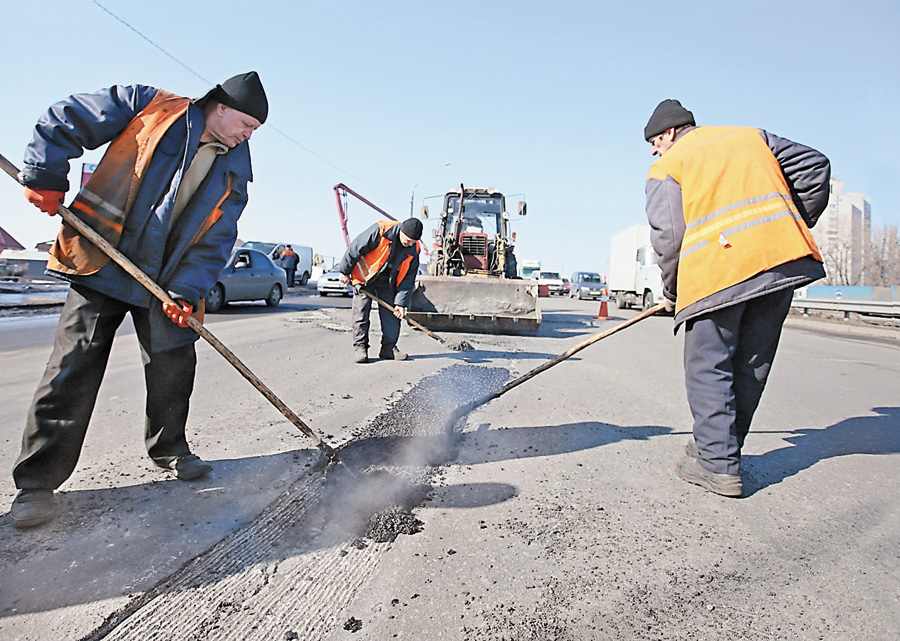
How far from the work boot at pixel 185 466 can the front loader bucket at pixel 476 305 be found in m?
6.67

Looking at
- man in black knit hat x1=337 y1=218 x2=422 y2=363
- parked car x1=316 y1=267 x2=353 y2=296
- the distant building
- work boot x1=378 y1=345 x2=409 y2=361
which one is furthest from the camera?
the distant building

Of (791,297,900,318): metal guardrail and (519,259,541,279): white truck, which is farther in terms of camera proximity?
(519,259,541,279): white truck

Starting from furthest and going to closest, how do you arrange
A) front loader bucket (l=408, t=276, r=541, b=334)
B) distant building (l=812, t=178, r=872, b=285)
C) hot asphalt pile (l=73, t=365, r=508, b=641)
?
distant building (l=812, t=178, r=872, b=285) < front loader bucket (l=408, t=276, r=541, b=334) < hot asphalt pile (l=73, t=365, r=508, b=641)

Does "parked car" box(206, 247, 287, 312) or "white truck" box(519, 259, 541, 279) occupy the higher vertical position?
"white truck" box(519, 259, 541, 279)

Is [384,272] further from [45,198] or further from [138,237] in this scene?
[45,198]

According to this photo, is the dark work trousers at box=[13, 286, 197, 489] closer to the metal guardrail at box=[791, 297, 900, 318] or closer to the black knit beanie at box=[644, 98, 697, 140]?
the black knit beanie at box=[644, 98, 697, 140]

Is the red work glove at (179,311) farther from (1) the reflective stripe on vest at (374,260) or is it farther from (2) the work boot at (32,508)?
(1) the reflective stripe on vest at (374,260)

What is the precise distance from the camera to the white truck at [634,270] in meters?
18.0

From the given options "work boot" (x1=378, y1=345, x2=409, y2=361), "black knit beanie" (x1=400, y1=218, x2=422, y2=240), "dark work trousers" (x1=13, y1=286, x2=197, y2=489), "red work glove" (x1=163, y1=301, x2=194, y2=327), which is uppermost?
"black knit beanie" (x1=400, y1=218, x2=422, y2=240)

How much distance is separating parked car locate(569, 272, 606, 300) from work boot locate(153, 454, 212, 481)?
30.4 metres

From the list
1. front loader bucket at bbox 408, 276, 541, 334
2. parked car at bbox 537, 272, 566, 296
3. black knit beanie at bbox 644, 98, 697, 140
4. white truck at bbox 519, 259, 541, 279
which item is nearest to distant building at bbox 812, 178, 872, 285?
parked car at bbox 537, 272, 566, 296

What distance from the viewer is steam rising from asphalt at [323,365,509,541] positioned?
2273mm

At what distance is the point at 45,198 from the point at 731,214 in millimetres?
2730

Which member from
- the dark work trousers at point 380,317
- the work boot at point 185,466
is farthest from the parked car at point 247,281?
the work boot at point 185,466
